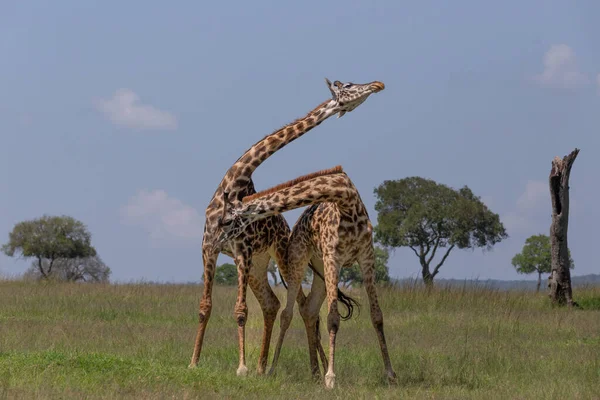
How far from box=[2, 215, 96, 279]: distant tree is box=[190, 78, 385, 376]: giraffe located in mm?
39870

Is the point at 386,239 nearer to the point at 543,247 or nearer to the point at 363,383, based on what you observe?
the point at 543,247

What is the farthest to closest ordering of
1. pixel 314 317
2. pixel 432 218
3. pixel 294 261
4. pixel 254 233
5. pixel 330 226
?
pixel 432 218 < pixel 314 317 < pixel 294 261 < pixel 254 233 < pixel 330 226

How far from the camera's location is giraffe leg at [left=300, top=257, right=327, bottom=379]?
33.6ft

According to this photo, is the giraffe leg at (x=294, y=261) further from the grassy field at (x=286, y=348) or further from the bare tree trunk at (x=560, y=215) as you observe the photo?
the bare tree trunk at (x=560, y=215)

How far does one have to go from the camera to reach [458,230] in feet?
154

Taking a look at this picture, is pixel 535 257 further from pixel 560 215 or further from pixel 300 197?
pixel 300 197

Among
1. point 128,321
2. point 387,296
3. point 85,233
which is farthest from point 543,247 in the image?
point 128,321

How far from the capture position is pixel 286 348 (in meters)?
12.4

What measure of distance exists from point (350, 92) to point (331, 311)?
2680mm

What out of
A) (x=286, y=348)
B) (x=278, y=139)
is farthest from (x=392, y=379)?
(x=278, y=139)

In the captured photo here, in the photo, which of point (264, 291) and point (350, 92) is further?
point (264, 291)

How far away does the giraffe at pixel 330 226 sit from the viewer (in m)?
9.39

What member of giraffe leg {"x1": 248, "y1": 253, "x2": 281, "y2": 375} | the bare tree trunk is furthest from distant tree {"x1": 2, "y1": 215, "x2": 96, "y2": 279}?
giraffe leg {"x1": 248, "y1": 253, "x2": 281, "y2": 375}

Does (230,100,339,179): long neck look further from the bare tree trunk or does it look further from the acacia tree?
the acacia tree
